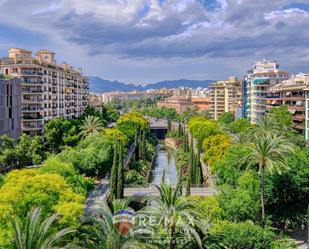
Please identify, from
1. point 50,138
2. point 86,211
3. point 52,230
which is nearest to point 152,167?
point 50,138

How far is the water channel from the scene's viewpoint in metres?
70.9

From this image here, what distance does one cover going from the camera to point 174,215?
70.0ft

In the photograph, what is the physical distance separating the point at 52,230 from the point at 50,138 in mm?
47891

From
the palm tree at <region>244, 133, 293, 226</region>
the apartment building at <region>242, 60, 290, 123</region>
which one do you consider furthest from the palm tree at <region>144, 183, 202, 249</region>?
the apartment building at <region>242, 60, 290, 123</region>

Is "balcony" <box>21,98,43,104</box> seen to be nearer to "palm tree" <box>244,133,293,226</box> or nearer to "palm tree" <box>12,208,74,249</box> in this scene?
"palm tree" <box>244,133,293,226</box>

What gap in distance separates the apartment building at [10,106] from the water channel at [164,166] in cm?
2427

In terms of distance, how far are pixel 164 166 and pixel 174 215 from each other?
65.2m

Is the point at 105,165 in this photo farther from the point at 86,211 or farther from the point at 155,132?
the point at 155,132

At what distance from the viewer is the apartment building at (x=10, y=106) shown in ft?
217

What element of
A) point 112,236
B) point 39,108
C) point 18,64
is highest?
point 18,64

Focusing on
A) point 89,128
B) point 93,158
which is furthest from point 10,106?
point 93,158

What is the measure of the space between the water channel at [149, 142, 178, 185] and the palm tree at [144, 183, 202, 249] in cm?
3825

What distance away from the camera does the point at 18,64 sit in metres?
79.3

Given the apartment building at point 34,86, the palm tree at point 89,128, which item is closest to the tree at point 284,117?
the palm tree at point 89,128
